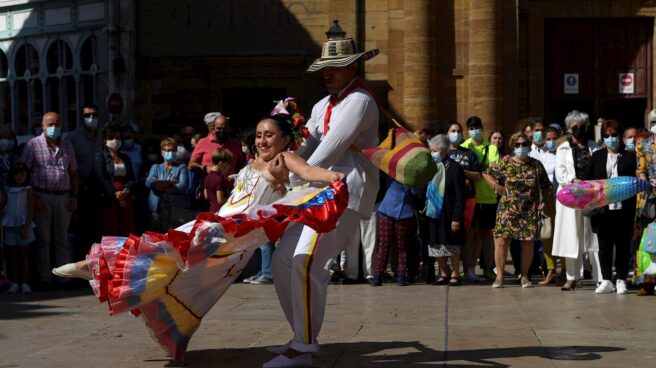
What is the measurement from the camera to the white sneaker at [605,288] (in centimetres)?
1447

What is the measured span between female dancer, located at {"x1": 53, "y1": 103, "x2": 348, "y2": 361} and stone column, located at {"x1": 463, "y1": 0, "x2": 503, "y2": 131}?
15832mm

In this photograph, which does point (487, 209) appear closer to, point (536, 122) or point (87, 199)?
point (536, 122)

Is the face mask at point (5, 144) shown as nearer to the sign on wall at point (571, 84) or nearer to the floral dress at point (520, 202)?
the floral dress at point (520, 202)

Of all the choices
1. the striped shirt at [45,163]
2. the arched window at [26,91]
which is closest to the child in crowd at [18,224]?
the striped shirt at [45,163]

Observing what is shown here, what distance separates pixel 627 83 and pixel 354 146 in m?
17.9

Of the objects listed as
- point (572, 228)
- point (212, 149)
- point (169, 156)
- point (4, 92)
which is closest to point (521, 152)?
point (572, 228)

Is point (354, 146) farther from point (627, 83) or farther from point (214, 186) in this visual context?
point (627, 83)

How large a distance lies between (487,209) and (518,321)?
5129 millimetres

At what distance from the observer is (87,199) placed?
15.8 meters

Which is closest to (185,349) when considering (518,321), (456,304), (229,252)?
(229,252)

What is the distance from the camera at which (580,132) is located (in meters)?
16.8

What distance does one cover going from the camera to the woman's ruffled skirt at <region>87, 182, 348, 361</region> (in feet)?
26.4

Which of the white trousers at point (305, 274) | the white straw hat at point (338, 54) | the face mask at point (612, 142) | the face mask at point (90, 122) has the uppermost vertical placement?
the white straw hat at point (338, 54)

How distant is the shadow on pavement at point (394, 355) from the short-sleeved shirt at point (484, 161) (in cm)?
691
